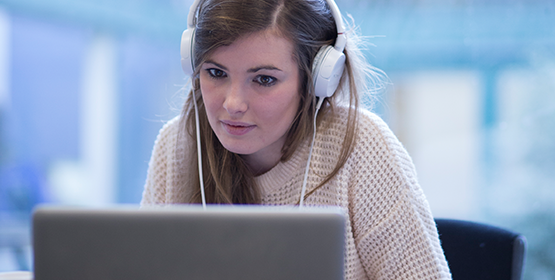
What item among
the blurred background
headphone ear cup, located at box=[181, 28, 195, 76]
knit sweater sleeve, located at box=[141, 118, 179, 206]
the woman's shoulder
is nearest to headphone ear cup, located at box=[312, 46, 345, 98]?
the woman's shoulder

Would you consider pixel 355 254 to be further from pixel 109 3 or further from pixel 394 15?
pixel 109 3

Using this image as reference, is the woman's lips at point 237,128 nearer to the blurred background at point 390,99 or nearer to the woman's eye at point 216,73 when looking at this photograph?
the woman's eye at point 216,73

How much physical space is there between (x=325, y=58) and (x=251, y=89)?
168mm

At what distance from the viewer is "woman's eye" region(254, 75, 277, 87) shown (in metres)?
0.86

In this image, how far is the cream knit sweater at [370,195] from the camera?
0.85m

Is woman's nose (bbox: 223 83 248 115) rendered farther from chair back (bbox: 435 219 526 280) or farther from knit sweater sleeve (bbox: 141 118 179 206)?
chair back (bbox: 435 219 526 280)

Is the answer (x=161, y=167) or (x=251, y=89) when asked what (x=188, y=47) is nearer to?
(x=251, y=89)

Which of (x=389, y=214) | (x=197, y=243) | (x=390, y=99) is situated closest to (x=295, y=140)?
(x=389, y=214)

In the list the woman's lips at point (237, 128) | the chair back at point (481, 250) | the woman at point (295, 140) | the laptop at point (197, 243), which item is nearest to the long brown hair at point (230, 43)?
the woman at point (295, 140)

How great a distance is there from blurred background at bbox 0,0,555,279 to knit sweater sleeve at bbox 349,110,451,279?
216 centimetres

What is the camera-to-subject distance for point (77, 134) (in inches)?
137

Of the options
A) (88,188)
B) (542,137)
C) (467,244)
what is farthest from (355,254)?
(88,188)

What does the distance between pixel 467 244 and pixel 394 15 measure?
2.59 m

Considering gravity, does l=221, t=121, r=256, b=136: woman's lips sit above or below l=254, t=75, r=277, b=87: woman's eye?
below
